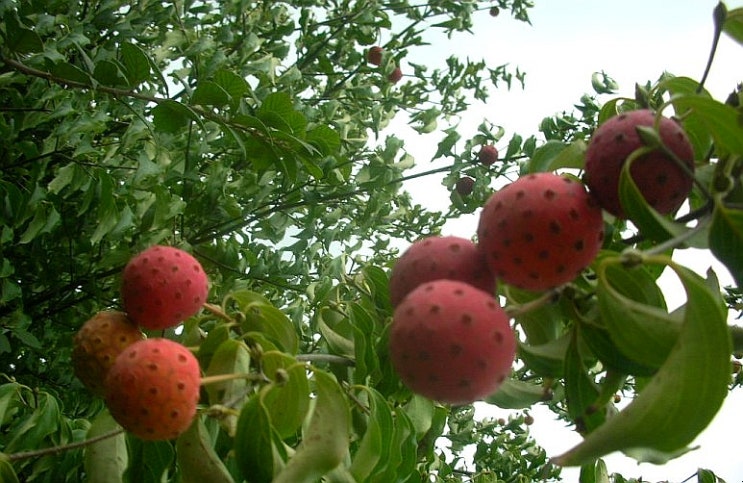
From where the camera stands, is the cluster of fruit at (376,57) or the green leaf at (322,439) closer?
the green leaf at (322,439)

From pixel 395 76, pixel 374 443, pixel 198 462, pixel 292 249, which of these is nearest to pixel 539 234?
pixel 374 443

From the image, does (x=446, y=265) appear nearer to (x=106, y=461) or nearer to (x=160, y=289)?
(x=160, y=289)

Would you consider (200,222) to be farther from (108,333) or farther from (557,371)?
(557,371)

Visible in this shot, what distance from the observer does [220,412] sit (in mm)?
1363

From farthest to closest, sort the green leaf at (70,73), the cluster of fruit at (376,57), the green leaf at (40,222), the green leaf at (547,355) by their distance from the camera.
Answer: the cluster of fruit at (376,57)
the green leaf at (40,222)
the green leaf at (70,73)
the green leaf at (547,355)

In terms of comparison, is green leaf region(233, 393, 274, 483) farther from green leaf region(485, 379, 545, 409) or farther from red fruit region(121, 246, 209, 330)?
green leaf region(485, 379, 545, 409)

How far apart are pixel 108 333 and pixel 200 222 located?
219cm

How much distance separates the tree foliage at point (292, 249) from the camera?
3.37ft

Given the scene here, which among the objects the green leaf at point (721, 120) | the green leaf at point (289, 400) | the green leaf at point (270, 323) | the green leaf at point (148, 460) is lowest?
the green leaf at point (148, 460)

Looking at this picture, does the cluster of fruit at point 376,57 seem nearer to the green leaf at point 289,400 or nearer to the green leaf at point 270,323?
the green leaf at point 270,323

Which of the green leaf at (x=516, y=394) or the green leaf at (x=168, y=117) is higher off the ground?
the green leaf at (x=516, y=394)

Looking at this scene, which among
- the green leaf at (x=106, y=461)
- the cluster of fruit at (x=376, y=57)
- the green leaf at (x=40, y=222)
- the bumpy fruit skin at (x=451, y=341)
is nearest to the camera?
the bumpy fruit skin at (x=451, y=341)

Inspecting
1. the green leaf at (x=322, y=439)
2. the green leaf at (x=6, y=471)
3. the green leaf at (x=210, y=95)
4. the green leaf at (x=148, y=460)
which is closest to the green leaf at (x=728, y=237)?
the green leaf at (x=322, y=439)

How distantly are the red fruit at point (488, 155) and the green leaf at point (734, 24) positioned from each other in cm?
288
